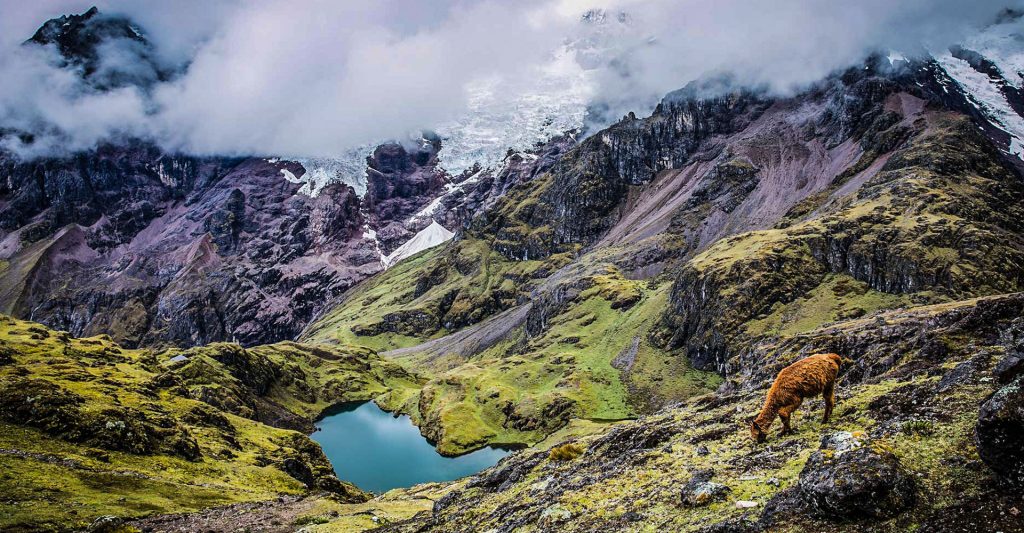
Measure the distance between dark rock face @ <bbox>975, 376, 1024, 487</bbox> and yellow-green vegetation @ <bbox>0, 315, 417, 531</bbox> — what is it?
49.1 metres

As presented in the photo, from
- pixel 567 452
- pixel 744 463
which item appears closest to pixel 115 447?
pixel 567 452

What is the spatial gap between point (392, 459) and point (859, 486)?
543ft

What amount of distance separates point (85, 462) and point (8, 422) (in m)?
10.4

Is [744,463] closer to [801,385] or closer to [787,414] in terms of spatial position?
[787,414]

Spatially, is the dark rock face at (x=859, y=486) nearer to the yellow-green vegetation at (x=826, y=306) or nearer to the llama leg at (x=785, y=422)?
the llama leg at (x=785, y=422)

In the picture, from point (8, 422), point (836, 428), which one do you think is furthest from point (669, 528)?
point (8, 422)

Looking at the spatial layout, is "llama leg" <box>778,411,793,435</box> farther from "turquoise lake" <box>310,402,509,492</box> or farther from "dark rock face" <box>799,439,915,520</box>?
"turquoise lake" <box>310,402,509,492</box>

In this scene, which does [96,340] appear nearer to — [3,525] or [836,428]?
[3,525]

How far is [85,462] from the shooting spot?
53.3m

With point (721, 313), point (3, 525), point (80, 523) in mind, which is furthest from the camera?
point (721, 313)

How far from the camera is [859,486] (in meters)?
12.8

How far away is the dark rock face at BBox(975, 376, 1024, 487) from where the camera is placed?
10578 millimetres

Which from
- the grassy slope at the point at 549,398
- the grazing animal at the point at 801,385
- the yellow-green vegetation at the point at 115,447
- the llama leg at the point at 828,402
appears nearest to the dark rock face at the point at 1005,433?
the grazing animal at the point at 801,385

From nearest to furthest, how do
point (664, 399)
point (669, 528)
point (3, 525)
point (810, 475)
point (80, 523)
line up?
point (810, 475) → point (669, 528) → point (3, 525) → point (80, 523) → point (664, 399)
